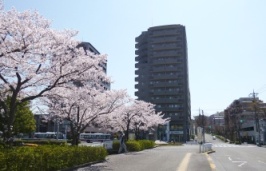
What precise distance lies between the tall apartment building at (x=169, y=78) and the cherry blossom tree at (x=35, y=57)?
250ft

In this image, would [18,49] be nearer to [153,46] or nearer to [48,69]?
[48,69]

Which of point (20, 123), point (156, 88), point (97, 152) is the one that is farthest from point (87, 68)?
point (156, 88)

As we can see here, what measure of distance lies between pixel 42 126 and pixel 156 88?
3945cm

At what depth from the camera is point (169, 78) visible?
95.5 metres

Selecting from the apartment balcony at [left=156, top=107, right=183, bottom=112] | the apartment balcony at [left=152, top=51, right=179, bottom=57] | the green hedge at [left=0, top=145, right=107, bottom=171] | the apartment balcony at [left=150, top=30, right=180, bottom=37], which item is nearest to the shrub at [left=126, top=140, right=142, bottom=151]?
the green hedge at [left=0, top=145, right=107, bottom=171]

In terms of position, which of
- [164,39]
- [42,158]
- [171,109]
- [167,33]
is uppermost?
[167,33]

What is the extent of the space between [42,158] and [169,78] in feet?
280

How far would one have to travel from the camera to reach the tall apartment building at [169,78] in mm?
92000

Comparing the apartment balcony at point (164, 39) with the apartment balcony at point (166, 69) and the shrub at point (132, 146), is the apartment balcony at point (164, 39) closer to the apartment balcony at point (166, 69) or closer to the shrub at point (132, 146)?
the apartment balcony at point (166, 69)

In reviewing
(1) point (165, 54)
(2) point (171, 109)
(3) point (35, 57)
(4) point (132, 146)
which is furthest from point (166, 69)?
(3) point (35, 57)

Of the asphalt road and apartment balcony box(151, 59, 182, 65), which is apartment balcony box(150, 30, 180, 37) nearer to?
apartment balcony box(151, 59, 182, 65)

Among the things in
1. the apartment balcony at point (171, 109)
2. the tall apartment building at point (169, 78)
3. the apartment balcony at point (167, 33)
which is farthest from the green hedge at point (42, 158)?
the apartment balcony at point (167, 33)

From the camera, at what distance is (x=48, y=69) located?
14.7m

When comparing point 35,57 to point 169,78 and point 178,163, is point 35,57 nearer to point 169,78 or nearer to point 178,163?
point 178,163
